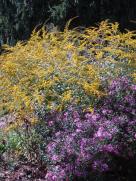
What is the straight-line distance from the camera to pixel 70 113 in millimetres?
5363

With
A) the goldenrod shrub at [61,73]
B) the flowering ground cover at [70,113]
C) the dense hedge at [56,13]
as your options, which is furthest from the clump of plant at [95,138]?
the dense hedge at [56,13]

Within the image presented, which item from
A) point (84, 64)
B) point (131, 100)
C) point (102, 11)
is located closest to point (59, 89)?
point (84, 64)

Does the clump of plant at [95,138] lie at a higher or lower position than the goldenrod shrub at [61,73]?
lower

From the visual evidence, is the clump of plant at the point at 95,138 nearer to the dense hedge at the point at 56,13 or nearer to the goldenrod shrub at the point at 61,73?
the goldenrod shrub at the point at 61,73

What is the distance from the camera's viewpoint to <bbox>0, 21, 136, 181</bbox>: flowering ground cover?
5.11 m

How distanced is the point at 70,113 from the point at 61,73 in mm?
584

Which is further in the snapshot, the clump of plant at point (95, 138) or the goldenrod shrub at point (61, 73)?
the goldenrod shrub at point (61, 73)

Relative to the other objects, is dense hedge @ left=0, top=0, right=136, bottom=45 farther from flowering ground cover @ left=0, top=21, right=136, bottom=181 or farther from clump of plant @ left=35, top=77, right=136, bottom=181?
clump of plant @ left=35, top=77, right=136, bottom=181

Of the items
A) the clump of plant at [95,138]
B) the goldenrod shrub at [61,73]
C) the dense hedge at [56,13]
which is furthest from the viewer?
the dense hedge at [56,13]

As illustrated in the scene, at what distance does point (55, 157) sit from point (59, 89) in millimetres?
939

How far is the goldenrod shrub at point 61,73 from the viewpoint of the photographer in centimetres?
546

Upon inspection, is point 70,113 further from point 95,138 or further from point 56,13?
point 56,13

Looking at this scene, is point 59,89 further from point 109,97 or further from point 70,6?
point 70,6

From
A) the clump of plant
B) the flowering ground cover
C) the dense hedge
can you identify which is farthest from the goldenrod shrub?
the dense hedge
